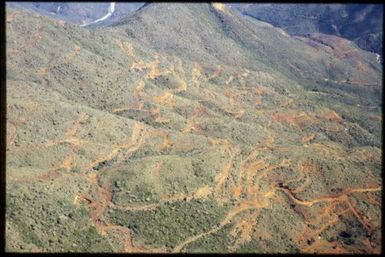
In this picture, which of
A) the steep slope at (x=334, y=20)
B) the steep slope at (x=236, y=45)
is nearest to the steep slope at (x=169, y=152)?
the steep slope at (x=236, y=45)

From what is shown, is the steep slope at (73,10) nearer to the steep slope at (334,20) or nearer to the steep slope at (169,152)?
the steep slope at (334,20)

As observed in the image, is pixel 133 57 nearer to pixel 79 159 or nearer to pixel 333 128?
pixel 79 159

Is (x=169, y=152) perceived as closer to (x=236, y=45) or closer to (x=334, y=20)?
(x=236, y=45)

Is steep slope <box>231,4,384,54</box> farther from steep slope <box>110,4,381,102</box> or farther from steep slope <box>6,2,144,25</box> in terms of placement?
steep slope <box>6,2,144,25</box>

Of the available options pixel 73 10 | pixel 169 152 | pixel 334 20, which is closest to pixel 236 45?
pixel 169 152

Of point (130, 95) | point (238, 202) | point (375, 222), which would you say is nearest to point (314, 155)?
point (375, 222)

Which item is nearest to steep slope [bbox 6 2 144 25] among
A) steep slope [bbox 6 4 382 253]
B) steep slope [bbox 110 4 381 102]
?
steep slope [bbox 110 4 381 102]
